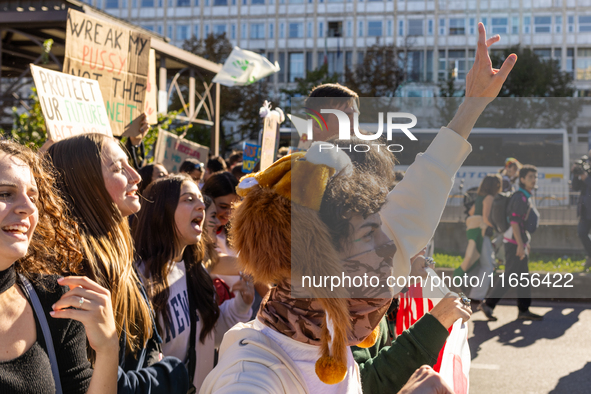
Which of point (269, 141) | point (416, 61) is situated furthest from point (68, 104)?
point (416, 61)

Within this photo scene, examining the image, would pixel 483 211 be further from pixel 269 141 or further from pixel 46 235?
pixel 46 235

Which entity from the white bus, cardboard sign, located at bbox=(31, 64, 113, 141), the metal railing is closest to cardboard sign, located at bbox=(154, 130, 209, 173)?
cardboard sign, located at bbox=(31, 64, 113, 141)

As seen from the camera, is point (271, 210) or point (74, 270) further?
point (74, 270)

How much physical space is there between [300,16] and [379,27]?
6.80 metres

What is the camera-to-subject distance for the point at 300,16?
46.9 metres

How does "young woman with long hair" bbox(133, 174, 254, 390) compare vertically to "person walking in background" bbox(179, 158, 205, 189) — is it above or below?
below

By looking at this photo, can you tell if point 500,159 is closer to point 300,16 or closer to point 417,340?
point 417,340

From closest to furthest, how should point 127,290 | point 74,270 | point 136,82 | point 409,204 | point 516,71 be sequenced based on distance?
point 409,204 → point 74,270 → point 127,290 → point 136,82 → point 516,71

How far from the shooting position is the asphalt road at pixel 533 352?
4.57 m

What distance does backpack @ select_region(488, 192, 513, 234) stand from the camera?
6.65 m

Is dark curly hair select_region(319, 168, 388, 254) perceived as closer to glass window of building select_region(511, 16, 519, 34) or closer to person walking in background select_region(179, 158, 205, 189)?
person walking in background select_region(179, 158, 205, 189)

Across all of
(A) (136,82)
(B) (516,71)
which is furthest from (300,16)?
(A) (136,82)

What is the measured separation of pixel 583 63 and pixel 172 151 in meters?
44.0

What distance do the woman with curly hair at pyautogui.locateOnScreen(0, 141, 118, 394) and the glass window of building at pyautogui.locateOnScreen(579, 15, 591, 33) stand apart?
47781 mm
